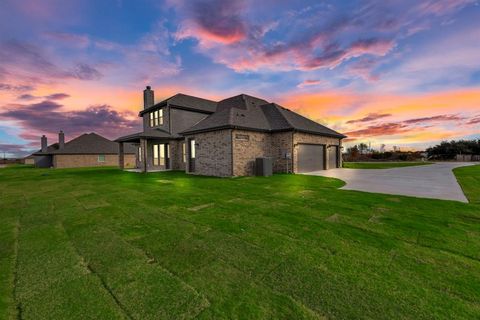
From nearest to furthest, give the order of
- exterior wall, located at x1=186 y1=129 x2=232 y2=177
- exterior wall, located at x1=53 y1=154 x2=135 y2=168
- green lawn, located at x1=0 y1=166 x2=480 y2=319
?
green lawn, located at x1=0 y1=166 x2=480 y2=319 → exterior wall, located at x1=186 y1=129 x2=232 y2=177 → exterior wall, located at x1=53 y1=154 x2=135 y2=168

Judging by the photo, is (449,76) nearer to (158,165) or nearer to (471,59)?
(471,59)

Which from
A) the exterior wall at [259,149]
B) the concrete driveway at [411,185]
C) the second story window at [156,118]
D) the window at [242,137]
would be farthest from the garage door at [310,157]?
the second story window at [156,118]

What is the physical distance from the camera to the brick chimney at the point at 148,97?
26342mm

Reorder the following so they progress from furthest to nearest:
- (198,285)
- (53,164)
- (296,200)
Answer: (53,164) < (296,200) < (198,285)

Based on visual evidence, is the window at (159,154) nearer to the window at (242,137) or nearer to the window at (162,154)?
the window at (162,154)

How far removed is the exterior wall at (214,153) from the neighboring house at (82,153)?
2828cm

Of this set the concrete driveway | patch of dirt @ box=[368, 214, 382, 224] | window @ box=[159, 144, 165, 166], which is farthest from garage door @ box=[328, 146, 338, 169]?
window @ box=[159, 144, 165, 166]

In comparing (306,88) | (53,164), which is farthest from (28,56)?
(53,164)

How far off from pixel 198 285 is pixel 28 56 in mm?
21361

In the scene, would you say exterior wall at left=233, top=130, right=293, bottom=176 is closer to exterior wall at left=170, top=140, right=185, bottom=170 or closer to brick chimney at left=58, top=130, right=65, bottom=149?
exterior wall at left=170, top=140, right=185, bottom=170

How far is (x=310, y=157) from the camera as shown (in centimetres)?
1955

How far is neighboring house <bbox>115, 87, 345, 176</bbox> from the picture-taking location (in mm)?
16141

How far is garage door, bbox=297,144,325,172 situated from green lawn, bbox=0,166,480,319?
12239mm

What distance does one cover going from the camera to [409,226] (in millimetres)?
4902
